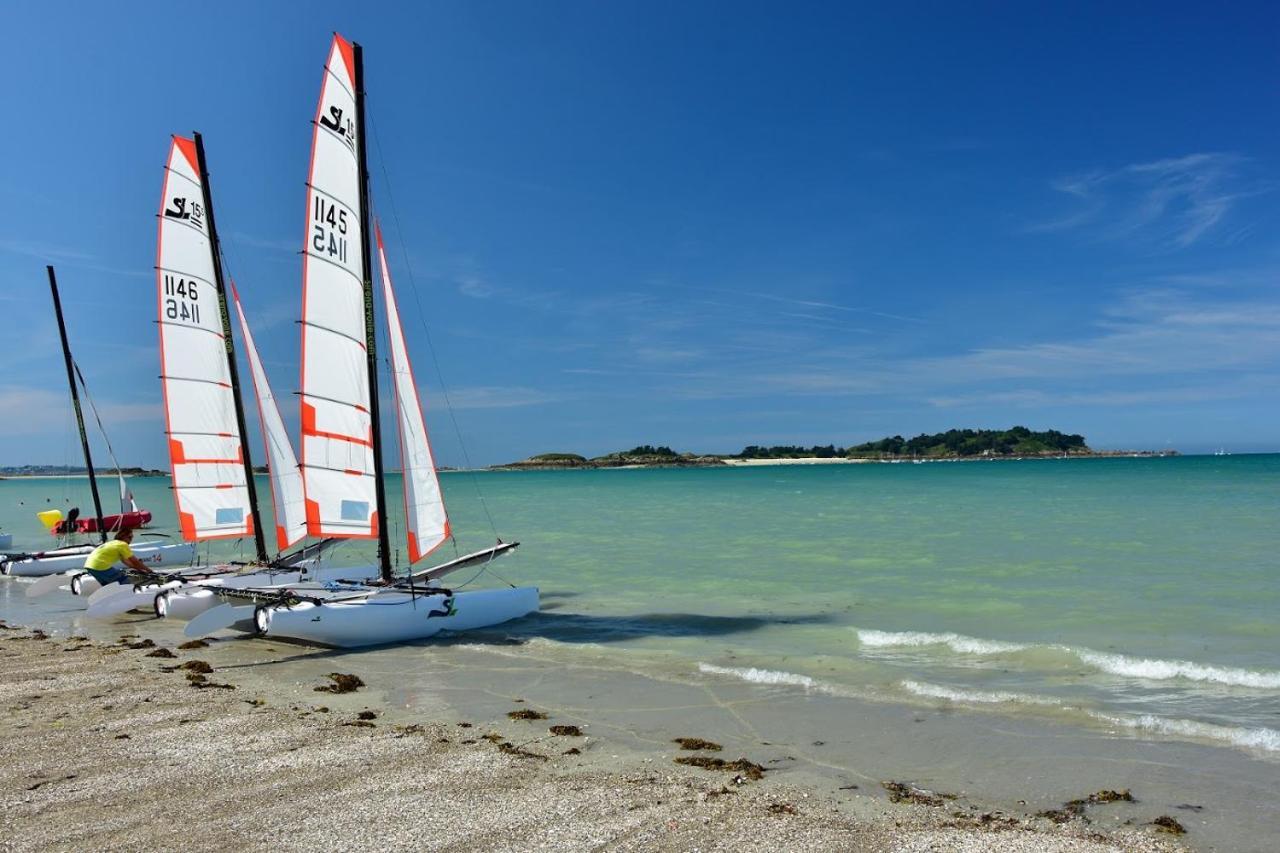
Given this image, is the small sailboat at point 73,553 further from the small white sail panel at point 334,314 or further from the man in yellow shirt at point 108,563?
the small white sail panel at point 334,314

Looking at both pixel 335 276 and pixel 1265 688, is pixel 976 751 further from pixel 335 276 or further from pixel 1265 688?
pixel 335 276

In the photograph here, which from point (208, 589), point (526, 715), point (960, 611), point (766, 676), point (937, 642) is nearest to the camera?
point (526, 715)

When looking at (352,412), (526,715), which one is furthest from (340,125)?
(526,715)

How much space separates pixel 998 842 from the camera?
5.57 metres

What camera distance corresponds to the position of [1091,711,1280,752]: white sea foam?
777 centimetres

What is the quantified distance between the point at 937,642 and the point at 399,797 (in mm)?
8916

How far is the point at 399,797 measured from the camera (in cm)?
623

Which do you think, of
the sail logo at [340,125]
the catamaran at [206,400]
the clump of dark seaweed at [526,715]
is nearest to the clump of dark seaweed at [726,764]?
the clump of dark seaweed at [526,715]

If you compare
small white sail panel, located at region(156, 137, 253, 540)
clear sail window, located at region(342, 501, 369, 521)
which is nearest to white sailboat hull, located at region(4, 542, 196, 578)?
small white sail panel, located at region(156, 137, 253, 540)

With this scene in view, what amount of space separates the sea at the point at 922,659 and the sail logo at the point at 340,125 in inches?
318

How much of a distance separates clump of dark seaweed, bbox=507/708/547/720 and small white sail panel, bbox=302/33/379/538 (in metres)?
6.15

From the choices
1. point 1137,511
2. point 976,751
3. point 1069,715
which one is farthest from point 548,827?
point 1137,511

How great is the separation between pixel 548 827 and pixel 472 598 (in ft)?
28.7

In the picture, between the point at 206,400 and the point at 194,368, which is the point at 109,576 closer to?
the point at 206,400
